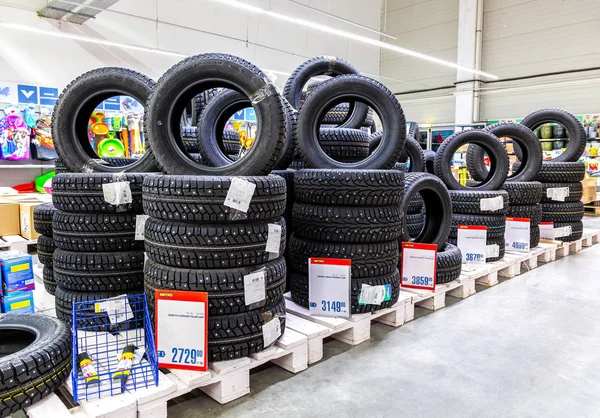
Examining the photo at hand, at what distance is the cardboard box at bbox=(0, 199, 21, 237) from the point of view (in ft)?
18.6

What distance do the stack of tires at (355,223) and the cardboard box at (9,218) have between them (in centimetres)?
458

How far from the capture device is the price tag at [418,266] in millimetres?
3498

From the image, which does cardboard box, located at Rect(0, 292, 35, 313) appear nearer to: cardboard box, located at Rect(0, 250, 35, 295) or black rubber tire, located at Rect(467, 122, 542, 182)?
cardboard box, located at Rect(0, 250, 35, 295)

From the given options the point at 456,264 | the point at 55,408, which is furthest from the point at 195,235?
the point at 456,264

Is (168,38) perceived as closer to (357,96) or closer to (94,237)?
(357,96)

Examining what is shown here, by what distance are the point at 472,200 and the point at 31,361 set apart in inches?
156

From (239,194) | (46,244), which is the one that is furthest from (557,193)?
(46,244)

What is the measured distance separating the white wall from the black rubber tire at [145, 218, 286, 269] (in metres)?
9.76

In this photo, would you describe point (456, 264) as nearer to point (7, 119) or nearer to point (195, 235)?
point (195, 235)

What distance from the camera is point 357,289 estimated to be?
2.92 metres

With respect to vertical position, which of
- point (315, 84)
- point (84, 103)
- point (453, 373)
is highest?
point (315, 84)

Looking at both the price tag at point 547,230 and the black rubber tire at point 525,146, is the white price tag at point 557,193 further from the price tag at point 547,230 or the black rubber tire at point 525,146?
the black rubber tire at point 525,146

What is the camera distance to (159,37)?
40.0ft

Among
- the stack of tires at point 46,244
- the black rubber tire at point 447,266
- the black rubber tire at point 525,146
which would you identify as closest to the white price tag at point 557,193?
the black rubber tire at point 525,146
